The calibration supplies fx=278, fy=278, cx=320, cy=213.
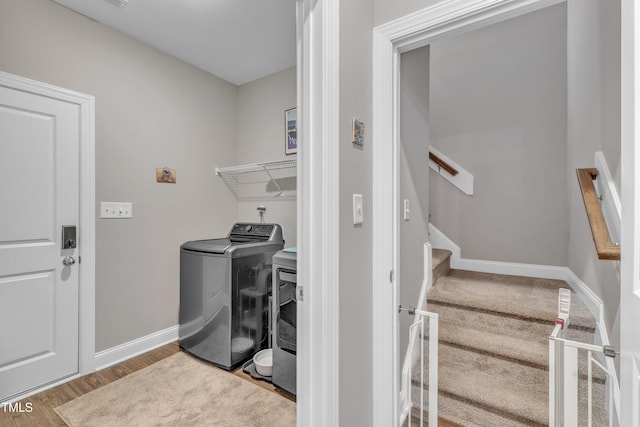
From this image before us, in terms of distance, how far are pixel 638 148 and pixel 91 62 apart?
2970 mm

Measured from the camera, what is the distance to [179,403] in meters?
1.73

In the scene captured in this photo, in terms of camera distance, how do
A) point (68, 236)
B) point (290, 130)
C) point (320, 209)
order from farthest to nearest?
point (290, 130)
point (68, 236)
point (320, 209)

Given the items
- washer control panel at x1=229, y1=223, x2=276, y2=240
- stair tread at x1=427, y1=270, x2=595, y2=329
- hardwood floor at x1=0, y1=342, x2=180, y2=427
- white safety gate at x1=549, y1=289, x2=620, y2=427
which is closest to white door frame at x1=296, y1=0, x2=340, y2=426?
white safety gate at x1=549, y1=289, x2=620, y2=427

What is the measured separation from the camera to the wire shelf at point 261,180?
8.90ft

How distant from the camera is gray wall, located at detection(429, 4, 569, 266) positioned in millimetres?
2656

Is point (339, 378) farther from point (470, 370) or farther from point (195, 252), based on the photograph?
point (195, 252)

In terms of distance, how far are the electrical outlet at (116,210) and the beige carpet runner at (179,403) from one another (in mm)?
1195

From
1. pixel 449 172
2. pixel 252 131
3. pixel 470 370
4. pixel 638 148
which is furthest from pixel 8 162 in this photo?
pixel 449 172

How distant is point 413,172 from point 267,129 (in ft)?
5.40

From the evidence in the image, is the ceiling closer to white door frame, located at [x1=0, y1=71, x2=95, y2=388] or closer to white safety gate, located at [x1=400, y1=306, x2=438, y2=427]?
white door frame, located at [x1=0, y1=71, x2=95, y2=388]

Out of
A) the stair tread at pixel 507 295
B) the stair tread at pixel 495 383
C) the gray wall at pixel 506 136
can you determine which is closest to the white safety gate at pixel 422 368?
the stair tread at pixel 495 383

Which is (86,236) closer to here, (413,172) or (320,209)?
(320,209)

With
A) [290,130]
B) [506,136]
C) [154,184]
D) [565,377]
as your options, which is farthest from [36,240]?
[506,136]

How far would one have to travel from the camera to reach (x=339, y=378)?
108cm
